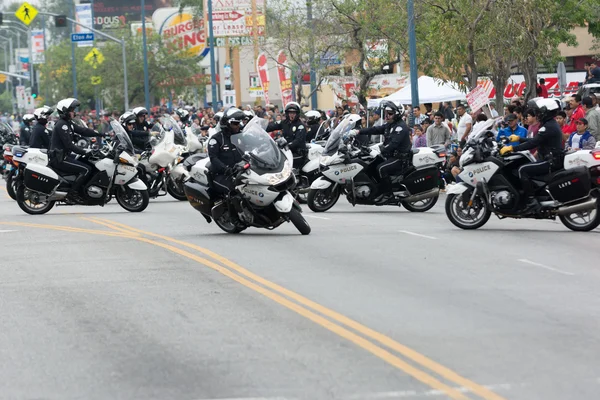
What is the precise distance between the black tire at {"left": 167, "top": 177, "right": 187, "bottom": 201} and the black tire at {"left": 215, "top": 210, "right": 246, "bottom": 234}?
347 inches

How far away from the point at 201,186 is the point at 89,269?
155 inches

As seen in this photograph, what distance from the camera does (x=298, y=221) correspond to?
701 inches

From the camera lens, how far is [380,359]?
8.89 m

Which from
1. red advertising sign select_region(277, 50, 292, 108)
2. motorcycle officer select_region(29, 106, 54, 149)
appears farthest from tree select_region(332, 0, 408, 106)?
motorcycle officer select_region(29, 106, 54, 149)

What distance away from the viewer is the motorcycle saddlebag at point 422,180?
22.0m

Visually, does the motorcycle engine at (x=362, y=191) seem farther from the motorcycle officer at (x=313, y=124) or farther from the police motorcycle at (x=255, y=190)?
the motorcycle officer at (x=313, y=124)

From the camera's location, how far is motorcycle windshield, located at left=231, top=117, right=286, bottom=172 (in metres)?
17.5

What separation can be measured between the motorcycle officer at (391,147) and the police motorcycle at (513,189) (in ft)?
10.9

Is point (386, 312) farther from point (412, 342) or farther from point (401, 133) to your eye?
point (401, 133)

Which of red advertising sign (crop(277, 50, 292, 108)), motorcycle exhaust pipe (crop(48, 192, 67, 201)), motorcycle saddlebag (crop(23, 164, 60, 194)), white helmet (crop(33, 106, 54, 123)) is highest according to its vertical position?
red advertising sign (crop(277, 50, 292, 108))

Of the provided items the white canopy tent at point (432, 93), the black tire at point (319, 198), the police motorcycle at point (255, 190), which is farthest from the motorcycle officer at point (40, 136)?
the white canopy tent at point (432, 93)

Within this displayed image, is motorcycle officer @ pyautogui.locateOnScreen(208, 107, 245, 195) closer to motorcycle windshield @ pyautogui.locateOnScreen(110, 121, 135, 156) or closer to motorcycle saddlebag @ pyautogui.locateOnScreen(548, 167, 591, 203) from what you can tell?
motorcycle saddlebag @ pyautogui.locateOnScreen(548, 167, 591, 203)

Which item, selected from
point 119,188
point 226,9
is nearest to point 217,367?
point 119,188

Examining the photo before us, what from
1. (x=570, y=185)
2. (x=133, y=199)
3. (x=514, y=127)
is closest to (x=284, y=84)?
(x=133, y=199)
